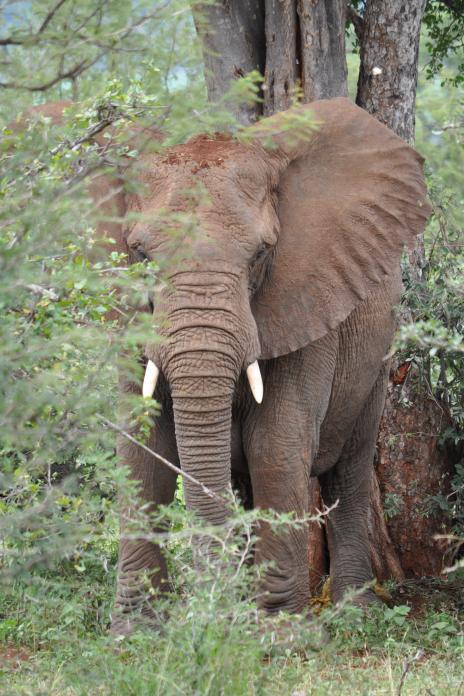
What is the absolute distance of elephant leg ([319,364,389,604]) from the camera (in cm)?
787

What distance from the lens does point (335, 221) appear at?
22.1 ft

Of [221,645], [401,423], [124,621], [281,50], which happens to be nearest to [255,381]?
[124,621]

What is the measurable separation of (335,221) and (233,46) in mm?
1762

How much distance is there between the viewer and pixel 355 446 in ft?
26.1

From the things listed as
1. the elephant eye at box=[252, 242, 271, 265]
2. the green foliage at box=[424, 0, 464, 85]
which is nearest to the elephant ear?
the elephant eye at box=[252, 242, 271, 265]

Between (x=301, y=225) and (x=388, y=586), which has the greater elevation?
(x=301, y=225)

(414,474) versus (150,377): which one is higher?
(150,377)

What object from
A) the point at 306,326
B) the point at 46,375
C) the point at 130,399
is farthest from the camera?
the point at 306,326

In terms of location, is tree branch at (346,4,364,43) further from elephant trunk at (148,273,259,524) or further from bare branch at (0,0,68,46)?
bare branch at (0,0,68,46)

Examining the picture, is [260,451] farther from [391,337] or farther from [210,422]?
[391,337]

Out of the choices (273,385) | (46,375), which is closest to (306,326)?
(273,385)

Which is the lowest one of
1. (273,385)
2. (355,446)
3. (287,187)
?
(355,446)

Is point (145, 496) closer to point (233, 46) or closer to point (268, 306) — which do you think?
point (268, 306)

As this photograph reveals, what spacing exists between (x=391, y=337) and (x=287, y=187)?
1.45 m
